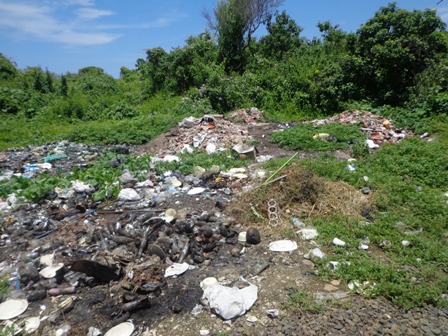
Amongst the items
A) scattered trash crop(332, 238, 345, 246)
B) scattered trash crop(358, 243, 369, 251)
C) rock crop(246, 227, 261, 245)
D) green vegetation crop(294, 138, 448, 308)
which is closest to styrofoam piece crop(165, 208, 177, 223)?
rock crop(246, 227, 261, 245)

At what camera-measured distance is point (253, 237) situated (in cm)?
358

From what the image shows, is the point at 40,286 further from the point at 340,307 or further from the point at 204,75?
the point at 204,75

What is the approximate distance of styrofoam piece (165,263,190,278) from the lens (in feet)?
10.3

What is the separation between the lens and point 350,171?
5137mm

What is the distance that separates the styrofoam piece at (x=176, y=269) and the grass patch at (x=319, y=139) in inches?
175

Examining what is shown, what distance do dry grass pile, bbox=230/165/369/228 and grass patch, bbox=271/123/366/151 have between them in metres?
2.54

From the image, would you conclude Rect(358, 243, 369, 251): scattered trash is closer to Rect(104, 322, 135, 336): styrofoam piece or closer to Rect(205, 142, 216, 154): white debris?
Rect(104, 322, 135, 336): styrofoam piece

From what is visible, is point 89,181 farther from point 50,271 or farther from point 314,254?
point 314,254

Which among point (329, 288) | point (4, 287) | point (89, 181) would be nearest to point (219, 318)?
point (329, 288)

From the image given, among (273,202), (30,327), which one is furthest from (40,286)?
(273,202)

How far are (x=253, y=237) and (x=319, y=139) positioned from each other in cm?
422

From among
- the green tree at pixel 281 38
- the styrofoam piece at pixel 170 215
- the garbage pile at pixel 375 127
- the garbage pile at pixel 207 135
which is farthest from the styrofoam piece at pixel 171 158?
the green tree at pixel 281 38

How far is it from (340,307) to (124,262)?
2067 millimetres

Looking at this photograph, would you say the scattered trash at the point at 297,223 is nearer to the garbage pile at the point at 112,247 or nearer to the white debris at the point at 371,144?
the garbage pile at the point at 112,247
